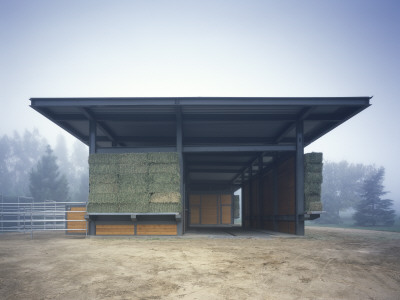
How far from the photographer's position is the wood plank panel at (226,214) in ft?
100

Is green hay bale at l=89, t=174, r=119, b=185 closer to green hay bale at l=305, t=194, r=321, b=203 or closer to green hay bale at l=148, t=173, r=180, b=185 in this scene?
green hay bale at l=148, t=173, r=180, b=185

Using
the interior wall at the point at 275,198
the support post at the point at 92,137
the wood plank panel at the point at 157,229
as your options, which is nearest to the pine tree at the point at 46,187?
the interior wall at the point at 275,198

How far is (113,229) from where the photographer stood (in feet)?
39.6

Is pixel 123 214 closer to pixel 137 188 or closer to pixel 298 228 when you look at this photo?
pixel 137 188

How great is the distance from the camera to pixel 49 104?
11711 millimetres

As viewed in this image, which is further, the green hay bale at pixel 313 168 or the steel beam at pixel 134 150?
the green hay bale at pixel 313 168

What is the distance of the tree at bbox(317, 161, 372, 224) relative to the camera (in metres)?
54.6

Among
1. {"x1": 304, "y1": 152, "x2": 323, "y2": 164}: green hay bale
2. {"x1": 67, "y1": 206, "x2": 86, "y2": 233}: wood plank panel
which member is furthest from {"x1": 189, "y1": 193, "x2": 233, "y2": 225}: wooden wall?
{"x1": 304, "y1": 152, "x2": 323, "y2": 164}: green hay bale

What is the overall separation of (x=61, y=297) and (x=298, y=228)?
10.2 meters

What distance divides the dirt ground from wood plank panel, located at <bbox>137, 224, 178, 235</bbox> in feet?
12.1

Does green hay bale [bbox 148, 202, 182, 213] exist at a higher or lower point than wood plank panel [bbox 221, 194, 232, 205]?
higher

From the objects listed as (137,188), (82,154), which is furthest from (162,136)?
(82,154)

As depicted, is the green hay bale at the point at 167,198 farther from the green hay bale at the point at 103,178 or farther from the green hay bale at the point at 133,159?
the green hay bale at the point at 103,178

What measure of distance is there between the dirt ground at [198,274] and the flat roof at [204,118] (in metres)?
5.63
